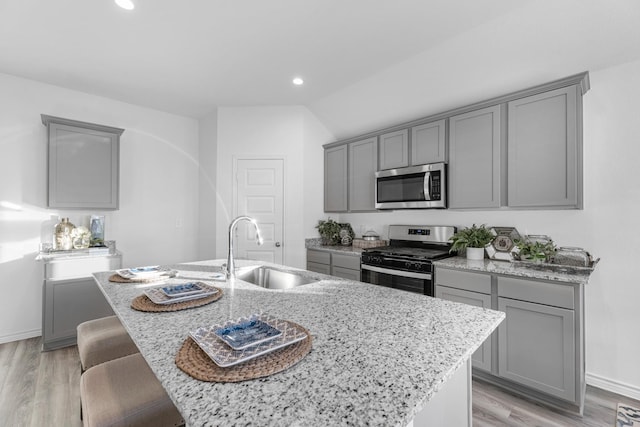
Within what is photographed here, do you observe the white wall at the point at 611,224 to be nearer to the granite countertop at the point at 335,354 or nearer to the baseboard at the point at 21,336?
the granite countertop at the point at 335,354

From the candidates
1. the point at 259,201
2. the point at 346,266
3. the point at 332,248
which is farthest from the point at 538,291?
the point at 259,201

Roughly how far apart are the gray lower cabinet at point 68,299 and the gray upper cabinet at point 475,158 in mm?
3545

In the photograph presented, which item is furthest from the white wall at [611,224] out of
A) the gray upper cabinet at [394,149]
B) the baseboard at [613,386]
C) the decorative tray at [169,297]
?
the decorative tray at [169,297]

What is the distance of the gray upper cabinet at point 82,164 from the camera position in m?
3.12

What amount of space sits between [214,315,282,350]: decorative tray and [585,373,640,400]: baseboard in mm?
2765

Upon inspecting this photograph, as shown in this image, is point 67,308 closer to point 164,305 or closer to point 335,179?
point 164,305

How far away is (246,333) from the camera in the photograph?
2.97 feet

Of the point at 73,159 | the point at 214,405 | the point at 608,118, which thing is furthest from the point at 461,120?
the point at 73,159

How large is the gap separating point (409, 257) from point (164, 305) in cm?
214

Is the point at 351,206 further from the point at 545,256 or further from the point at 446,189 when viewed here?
the point at 545,256

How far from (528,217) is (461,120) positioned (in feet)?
3.37

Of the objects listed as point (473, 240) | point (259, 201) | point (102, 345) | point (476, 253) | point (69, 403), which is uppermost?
point (259, 201)

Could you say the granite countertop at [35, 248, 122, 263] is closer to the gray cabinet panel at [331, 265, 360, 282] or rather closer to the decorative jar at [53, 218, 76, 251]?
the decorative jar at [53, 218, 76, 251]

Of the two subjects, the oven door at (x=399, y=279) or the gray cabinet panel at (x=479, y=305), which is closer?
the gray cabinet panel at (x=479, y=305)
